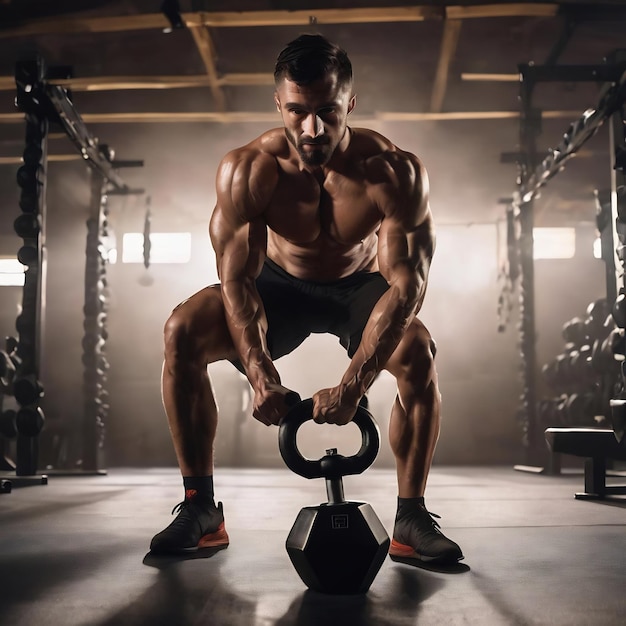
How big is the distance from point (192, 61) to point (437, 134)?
2.85m

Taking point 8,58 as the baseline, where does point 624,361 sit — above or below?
below

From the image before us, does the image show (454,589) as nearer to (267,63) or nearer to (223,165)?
(223,165)

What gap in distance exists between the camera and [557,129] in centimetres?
746

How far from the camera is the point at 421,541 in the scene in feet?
6.51

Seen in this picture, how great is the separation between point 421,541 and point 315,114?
118cm

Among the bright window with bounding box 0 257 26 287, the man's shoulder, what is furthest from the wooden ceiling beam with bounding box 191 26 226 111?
→ the man's shoulder

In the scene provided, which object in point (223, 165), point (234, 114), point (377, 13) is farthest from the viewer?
point (234, 114)

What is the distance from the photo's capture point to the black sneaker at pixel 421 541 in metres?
1.92

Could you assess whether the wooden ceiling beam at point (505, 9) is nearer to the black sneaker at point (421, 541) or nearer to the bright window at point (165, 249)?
the black sneaker at point (421, 541)

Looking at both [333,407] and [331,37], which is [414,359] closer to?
[333,407]

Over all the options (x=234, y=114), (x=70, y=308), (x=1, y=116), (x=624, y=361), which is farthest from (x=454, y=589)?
(x=70, y=308)

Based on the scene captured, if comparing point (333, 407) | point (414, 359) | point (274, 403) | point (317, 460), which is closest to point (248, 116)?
point (414, 359)

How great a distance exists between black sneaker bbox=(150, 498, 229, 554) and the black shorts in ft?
1.48

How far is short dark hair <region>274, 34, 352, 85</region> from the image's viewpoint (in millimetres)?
1933
